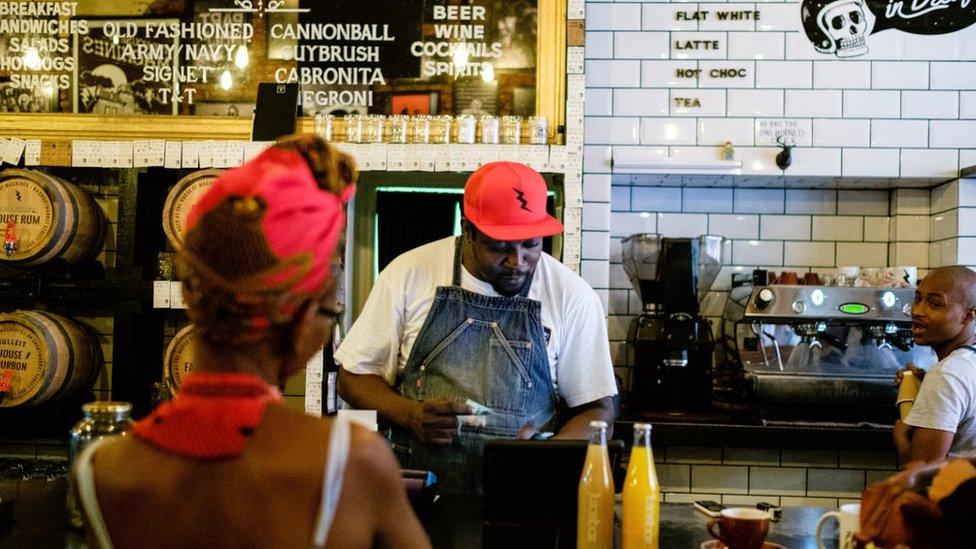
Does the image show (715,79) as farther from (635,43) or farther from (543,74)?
(543,74)

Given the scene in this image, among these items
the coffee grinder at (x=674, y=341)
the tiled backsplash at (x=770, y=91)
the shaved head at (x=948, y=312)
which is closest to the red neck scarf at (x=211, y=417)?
the shaved head at (x=948, y=312)

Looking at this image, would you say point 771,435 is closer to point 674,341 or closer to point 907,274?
point 674,341

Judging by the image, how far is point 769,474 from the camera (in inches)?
159

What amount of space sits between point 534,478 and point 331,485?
33.7 inches

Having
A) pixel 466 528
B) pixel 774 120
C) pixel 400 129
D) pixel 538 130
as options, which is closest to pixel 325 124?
pixel 400 129

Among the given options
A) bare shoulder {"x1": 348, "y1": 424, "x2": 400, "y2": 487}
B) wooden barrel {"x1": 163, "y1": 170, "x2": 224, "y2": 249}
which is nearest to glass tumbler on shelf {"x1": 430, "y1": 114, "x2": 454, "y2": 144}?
wooden barrel {"x1": 163, "y1": 170, "x2": 224, "y2": 249}

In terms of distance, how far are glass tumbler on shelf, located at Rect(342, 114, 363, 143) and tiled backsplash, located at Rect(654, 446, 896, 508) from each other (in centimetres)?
196

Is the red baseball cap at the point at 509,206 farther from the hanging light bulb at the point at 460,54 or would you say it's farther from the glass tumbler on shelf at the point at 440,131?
the hanging light bulb at the point at 460,54

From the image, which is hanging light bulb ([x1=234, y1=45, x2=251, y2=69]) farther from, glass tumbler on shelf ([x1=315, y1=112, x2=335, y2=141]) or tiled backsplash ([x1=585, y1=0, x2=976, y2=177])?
tiled backsplash ([x1=585, y1=0, x2=976, y2=177])

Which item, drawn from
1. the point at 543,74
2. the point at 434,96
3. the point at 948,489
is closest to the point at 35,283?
the point at 434,96

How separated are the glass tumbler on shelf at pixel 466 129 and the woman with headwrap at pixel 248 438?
7.87 ft

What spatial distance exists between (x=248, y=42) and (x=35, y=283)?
1.34 m

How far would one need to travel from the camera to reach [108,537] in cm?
113

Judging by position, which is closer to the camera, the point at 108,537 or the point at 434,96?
the point at 108,537
